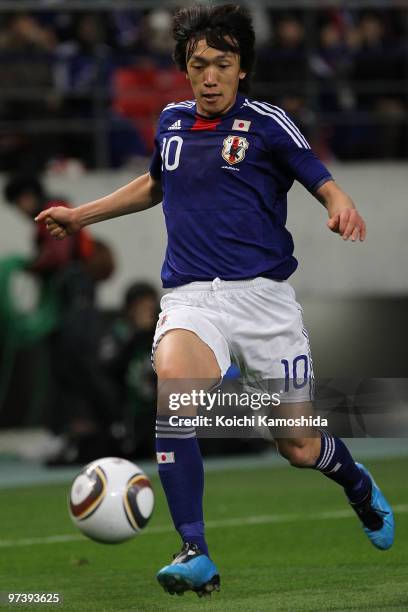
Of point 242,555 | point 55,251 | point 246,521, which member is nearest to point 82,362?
point 55,251

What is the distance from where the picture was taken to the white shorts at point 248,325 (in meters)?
6.15

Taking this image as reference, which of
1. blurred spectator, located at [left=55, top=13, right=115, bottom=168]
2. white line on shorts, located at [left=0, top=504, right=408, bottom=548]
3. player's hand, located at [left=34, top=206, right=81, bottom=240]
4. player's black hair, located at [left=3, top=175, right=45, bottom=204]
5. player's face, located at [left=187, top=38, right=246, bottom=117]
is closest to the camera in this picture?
player's face, located at [left=187, top=38, right=246, bottom=117]

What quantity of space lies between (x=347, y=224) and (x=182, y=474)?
4.02ft

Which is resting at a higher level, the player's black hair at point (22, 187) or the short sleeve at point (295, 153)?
the short sleeve at point (295, 153)

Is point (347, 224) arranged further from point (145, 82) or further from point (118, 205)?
point (145, 82)

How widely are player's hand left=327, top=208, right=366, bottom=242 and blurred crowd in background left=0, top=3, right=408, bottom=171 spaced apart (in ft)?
29.0

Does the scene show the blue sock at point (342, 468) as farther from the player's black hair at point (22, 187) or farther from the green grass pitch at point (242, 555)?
the player's black hair at point (22, 187)

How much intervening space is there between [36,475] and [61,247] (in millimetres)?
2139

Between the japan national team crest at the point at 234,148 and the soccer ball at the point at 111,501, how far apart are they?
155cm

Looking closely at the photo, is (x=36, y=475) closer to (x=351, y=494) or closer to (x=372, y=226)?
(x=372, y=226)

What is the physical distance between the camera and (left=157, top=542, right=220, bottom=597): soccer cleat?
5605 millimetres

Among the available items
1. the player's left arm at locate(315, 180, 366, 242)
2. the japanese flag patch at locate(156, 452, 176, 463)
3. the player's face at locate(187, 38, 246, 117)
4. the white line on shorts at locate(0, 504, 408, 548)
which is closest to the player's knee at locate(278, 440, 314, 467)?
the japanese flag patch at locate(156, 452, 176, 463)

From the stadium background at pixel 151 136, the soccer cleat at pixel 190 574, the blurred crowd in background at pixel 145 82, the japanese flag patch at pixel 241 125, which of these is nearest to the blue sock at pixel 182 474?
the soccer cleat at pixel 190 574

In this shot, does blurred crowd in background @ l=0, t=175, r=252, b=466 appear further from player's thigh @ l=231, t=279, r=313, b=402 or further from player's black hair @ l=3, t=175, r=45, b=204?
player's thigh @ l=231, t=279, r=313, b=402
